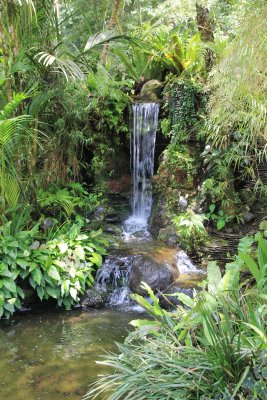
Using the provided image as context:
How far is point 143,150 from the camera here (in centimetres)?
796

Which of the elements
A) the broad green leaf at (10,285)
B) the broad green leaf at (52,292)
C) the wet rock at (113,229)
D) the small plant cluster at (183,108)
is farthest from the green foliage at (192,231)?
the broad green leaf at (10,285)

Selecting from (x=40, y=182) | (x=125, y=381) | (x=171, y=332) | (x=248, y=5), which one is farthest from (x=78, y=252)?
(x=248, y=5)

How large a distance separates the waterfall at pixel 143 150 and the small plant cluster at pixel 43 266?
8.43ft

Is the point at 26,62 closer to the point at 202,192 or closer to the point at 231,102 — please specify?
the point at 231,102

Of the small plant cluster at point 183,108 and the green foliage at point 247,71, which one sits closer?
the green foliage at point 247,71

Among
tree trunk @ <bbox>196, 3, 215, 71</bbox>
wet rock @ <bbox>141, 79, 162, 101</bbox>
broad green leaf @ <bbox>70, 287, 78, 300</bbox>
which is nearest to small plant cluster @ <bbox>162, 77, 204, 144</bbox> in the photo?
wet rock @ <bbox>141, 79, 162, 101</bbox>

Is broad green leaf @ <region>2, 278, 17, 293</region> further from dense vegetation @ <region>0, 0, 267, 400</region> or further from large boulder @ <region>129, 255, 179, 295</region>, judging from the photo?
large boulder @ <region>129, 255, 179, 295</region>

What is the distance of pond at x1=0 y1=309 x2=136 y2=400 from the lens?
138 inches

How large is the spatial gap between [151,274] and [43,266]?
143 cm

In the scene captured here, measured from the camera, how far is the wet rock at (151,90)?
27.0ft

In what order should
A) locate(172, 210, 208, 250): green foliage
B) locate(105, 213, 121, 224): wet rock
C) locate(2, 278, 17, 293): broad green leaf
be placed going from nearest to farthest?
1. locate(2, 278, 17, 293): broad green leaf
2. locate(172, 210, 208, 250): green foliage
3. locate(105, 213, 121, 224): wet rock

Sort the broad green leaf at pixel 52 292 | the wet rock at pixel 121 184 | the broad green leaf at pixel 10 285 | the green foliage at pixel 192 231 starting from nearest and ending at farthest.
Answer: the broad green leaf at pixel 10 285 → the broad green leaf at pixel 52 292 → the green foliage at pixel 192 231 → the wet rock at pixel 121 184

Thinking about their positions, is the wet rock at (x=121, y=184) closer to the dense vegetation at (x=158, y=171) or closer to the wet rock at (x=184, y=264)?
the dense vegetation at (x=158, y=171)

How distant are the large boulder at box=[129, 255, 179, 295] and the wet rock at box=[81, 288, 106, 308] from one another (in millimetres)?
434
